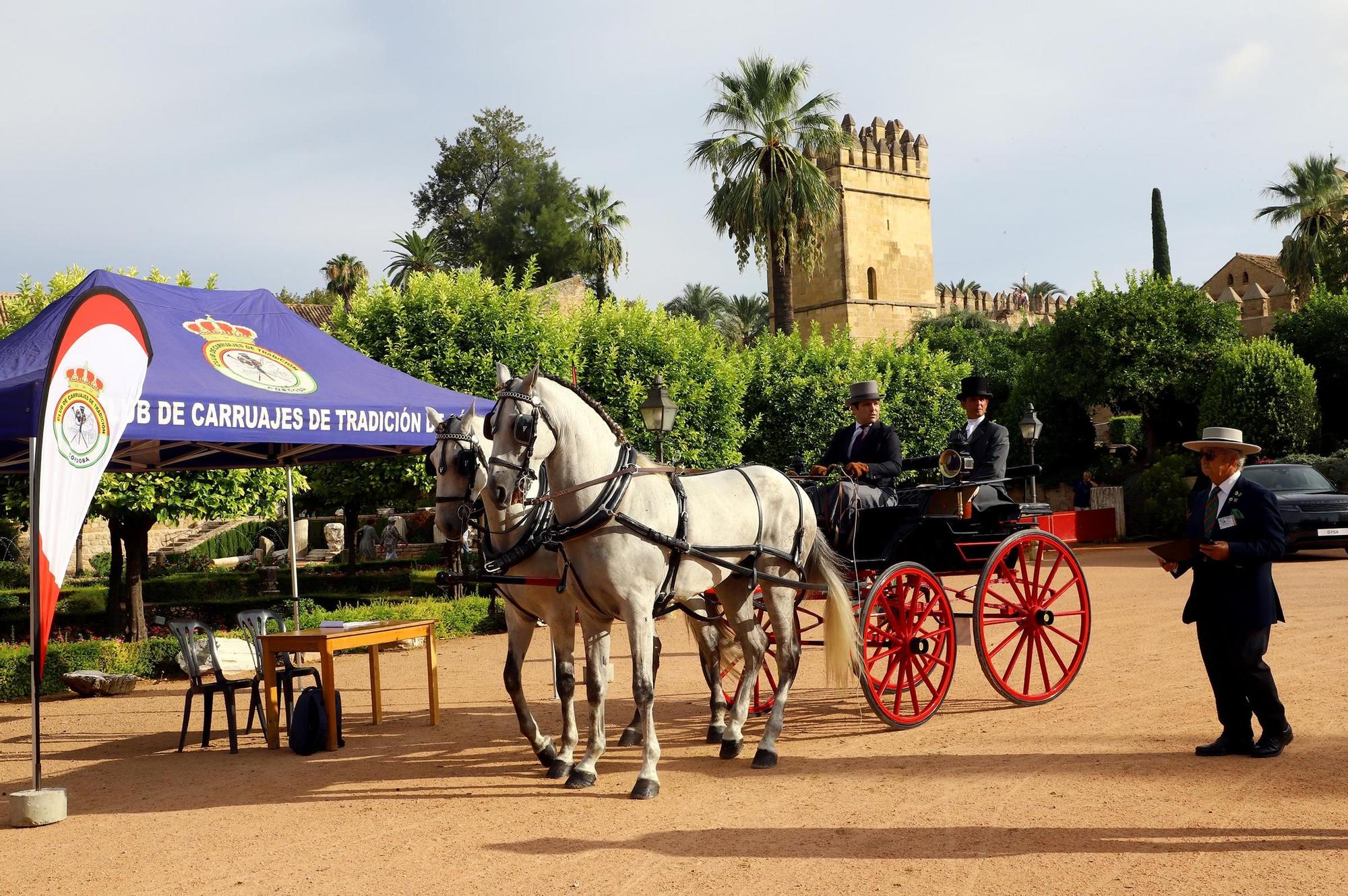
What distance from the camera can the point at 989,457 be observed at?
8.58 metres

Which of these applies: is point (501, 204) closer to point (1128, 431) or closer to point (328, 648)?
point (1128, 431)

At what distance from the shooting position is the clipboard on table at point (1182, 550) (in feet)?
21.1

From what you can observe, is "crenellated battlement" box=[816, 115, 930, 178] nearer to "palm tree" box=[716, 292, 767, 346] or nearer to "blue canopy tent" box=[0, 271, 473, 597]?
"palm tree" box=[716, 292, 767, 346]

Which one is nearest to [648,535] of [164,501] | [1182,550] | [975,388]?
[1182,550]

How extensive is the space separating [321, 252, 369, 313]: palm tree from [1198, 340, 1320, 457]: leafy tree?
36.0m

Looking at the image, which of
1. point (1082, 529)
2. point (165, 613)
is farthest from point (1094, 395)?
point (165, 613)

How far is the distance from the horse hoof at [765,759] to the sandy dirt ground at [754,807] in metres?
0.07

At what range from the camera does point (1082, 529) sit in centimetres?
2416

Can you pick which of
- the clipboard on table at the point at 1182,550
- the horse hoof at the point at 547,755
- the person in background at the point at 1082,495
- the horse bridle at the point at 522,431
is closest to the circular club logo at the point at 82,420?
the horse bridle at the point at 522,431

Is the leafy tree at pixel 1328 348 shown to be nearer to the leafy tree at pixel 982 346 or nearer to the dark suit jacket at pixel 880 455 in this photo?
the leafy tree at pixel 982 346

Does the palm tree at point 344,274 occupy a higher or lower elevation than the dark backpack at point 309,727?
higher

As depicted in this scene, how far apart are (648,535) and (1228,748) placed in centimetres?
346

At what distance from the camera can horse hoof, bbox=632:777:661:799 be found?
239 inches

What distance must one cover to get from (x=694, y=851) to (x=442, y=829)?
1358 mm
